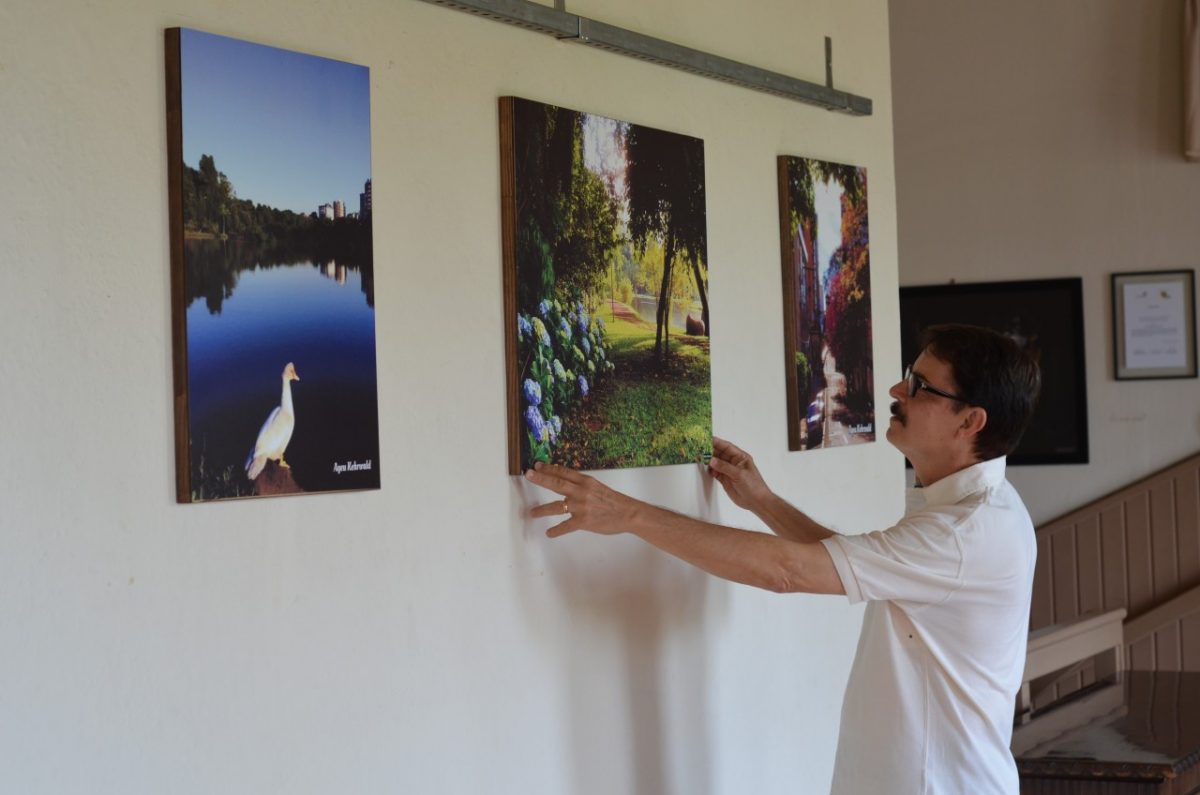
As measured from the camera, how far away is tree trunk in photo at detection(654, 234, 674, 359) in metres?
2.77

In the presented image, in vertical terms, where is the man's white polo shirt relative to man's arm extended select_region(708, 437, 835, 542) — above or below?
below

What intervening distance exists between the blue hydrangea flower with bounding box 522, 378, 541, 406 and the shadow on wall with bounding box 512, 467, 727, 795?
0.15 m

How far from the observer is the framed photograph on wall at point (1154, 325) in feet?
21.7

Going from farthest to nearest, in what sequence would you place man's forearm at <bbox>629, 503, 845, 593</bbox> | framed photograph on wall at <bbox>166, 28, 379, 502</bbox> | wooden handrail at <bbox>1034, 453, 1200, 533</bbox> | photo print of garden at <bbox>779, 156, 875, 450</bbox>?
wooden handrail at <bbox>1034, 453, 1200, 533</bbox> < photo print of garden at <bbox>779, 156, 875, 450</bbox> < man's forearm at <bbox>629, 503, 845, 593</bbox> < framed photograph on wall at <bbox>166, 28, 379, 502</bbox>

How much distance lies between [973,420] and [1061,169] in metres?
4.81

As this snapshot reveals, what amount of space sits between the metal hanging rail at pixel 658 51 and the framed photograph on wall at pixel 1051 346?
3630 millimetres

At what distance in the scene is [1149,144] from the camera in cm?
671

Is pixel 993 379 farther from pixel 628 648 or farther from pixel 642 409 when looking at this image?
pixel 628 648

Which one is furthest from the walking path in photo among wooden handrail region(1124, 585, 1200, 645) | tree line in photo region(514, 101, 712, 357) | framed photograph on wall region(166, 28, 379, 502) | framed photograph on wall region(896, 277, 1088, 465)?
wooden handrail region(1124, 585, 1200, 645)

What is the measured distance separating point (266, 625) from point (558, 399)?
754 millimetres

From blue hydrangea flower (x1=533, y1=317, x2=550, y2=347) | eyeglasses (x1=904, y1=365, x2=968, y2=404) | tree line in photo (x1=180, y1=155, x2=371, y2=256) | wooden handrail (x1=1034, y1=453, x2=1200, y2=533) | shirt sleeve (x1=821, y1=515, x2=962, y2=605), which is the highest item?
tree line in photo (x1=180, y1=155, x2=371, y2=256)

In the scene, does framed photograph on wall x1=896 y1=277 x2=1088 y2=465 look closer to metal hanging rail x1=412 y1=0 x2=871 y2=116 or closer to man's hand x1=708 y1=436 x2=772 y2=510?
metal hanging rail x1=412 y1=0 x2=871 y2=116

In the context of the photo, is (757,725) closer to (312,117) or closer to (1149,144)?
(312,117)

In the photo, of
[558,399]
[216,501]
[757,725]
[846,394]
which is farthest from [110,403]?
[846,394]
